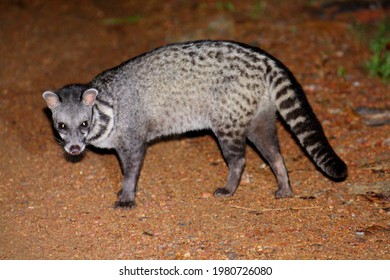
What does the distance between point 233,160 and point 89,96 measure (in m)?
1.86

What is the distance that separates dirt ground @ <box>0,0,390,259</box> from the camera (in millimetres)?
6336

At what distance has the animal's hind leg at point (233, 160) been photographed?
7.24 meters

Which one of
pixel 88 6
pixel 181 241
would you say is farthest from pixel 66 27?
pixel 181 241

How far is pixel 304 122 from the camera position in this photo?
6828mm

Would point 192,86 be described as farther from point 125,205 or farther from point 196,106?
point 125,205

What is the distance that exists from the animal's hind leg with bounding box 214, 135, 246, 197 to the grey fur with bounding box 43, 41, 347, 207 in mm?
12

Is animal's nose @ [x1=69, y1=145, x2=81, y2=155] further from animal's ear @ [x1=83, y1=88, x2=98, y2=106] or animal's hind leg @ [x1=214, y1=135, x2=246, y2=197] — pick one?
animal's hind leg @ [x1=214, y1=135, x2=246, y2=197]

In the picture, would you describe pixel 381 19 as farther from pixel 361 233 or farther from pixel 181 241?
pixel 181 241

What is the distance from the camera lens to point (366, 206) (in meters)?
6.98

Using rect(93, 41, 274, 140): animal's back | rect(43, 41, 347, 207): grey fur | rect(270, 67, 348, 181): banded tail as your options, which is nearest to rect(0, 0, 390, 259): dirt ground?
rect(43, 41, 347, 207): grey fur

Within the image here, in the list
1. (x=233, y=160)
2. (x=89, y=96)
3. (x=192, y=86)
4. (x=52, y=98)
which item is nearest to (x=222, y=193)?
(x=233, y=160)

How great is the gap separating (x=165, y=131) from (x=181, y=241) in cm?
180

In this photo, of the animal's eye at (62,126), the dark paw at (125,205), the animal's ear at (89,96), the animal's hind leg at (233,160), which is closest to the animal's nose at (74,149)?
the animal's eye at (62,126)
